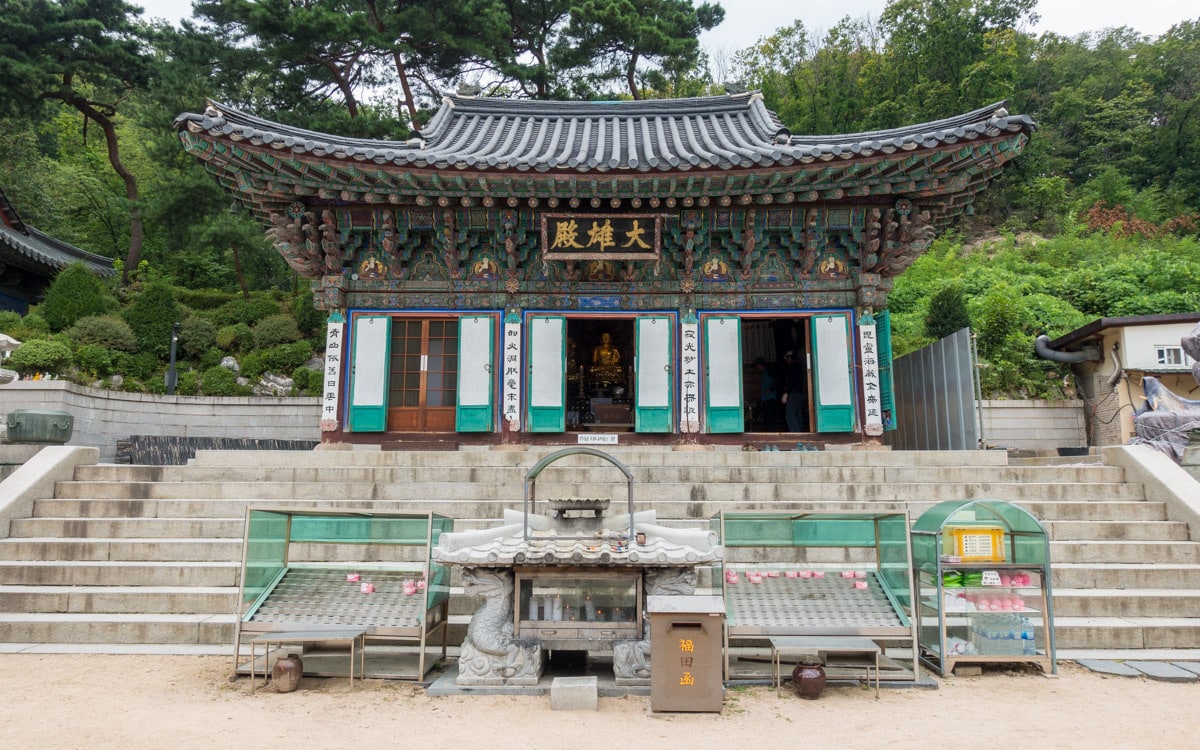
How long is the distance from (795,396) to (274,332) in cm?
1233

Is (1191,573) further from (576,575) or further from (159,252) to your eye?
(159,252)

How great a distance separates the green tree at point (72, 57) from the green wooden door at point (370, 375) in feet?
43.9

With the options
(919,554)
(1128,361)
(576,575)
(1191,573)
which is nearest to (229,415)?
(576,575)

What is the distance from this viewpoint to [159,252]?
24.4 metres

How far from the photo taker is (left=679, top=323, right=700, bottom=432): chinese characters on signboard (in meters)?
11.9

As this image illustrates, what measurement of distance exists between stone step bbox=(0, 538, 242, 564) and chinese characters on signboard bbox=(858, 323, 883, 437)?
8.81 m

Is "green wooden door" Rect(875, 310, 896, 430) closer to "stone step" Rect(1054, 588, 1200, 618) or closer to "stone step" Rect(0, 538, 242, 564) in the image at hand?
"stone step" Rect(1054, 588, 1200, 618)

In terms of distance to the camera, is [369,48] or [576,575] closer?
[576,575]

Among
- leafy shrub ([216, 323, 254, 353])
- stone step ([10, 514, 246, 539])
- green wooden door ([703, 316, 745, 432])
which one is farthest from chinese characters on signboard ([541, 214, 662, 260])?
leafy shrub ([216, 323, 254, 353])

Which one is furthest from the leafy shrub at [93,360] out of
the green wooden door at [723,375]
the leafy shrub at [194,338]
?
the green wooden door at [723,375]

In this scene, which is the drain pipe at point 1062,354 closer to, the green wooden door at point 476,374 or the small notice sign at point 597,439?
the small notice sign at point 597,439

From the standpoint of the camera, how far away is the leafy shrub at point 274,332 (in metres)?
18.5

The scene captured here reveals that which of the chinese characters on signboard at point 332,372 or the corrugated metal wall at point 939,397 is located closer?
the corrugated metal wall at point 939,397

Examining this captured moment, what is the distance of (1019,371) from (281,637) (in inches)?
591
